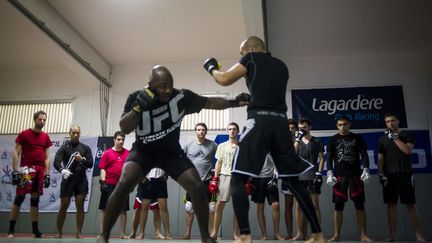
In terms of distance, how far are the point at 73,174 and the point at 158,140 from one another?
12.1ft

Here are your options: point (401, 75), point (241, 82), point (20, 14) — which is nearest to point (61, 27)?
point (20, 14)

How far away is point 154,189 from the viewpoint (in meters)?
6.08

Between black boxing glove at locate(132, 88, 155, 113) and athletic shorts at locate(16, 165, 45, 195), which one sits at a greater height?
black boxing glove at locate(132, 88, 155, 113)

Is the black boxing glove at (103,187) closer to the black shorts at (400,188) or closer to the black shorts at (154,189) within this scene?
the black shorts at (154,189)

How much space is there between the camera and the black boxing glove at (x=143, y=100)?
103 inches

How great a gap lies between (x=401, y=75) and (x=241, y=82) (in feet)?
12.2

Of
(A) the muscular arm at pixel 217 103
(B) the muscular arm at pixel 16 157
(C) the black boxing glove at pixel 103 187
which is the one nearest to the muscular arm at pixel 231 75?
(A) the muscular arm at pixel 217 103

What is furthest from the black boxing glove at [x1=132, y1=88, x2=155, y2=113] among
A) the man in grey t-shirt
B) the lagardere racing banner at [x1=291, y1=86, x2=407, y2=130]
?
the lagardere racing banner at [x1=291, y1=86, x2=407, y2=130]

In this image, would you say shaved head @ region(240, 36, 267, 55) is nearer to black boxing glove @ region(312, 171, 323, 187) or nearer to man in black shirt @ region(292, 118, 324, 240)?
man in black shirt @ region(292, 118, 324, 240)

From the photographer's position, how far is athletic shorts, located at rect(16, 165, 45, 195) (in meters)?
5.62

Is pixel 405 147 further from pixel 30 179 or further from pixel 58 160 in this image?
pixel 30 179

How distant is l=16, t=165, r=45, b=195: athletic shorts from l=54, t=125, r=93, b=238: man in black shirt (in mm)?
271

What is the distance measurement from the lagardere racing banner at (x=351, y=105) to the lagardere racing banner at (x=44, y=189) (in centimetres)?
509

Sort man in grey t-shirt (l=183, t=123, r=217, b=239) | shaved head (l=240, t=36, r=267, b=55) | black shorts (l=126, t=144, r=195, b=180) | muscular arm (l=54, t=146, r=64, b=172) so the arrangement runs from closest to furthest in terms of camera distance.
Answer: black shorts (l=126, t=144, r=195, b=180) → shaved head (l=240, t=36, r=267, b=55) → muscular arm (l=54, t=146, r=64, b=172) → man in grey t-shirt (l=183, t=123, r=217, b=239)
